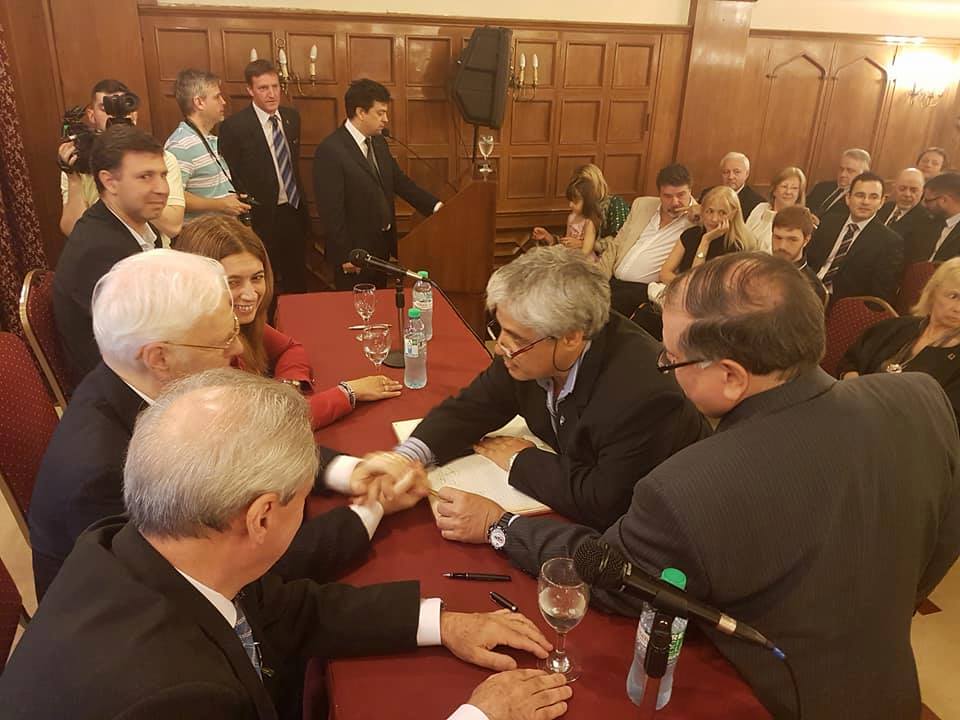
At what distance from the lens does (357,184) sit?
4.42 m

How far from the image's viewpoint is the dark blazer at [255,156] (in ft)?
14.5

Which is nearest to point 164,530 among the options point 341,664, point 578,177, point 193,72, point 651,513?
point 341,664

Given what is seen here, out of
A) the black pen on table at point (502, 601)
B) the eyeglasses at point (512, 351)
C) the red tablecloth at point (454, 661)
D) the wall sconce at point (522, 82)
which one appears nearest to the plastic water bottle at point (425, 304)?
the red tablecloth at point (454, 661)

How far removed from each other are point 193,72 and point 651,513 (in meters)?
4.06

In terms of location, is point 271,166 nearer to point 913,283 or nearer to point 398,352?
point 398,352

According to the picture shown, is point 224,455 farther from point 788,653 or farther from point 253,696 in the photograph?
point 788,653

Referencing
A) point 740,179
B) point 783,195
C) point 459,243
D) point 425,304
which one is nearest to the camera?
point 425,304

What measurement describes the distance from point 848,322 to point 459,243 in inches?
89.9

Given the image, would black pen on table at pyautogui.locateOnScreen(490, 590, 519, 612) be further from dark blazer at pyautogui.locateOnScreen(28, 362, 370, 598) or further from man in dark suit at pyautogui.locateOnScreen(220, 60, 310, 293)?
man in dark suit at pyautogui.locateOnScreen(220, 60, 310, 293)

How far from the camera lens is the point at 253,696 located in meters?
1.00

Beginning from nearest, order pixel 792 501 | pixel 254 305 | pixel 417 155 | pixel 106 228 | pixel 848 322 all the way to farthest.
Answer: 1. pixel 792 501
2. pixel 254 305
3. pixel 106 228
4. pixel 848 322
5. pixel 417 155

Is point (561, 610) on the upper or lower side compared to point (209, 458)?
lower

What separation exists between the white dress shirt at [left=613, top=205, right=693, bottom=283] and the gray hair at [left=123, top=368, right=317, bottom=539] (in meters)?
3.81

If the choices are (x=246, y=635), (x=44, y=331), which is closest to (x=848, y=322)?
(x=246, y=635)
